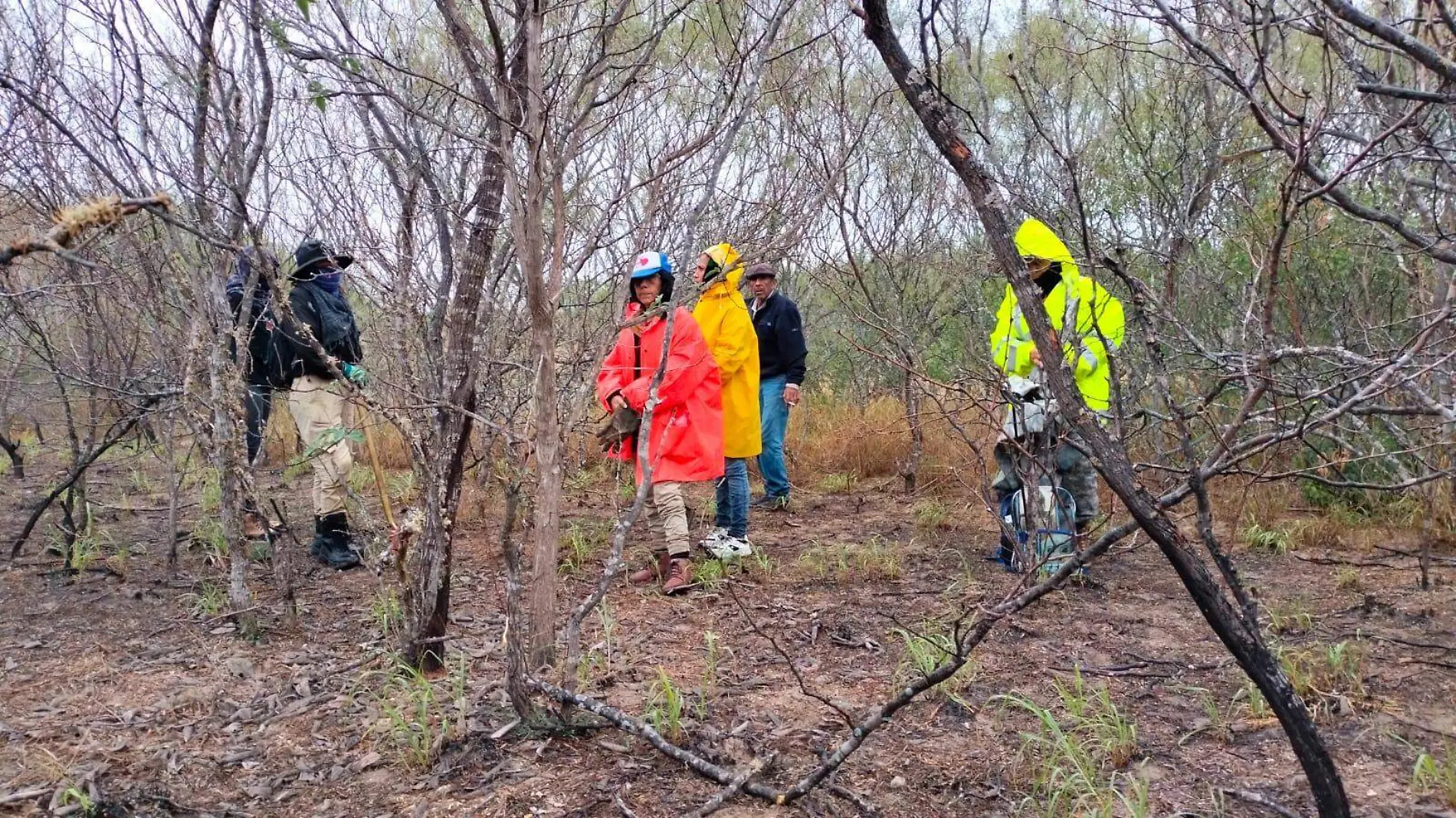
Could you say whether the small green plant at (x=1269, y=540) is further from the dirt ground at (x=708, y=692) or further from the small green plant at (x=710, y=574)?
the small green plant at (x=710, y=574)

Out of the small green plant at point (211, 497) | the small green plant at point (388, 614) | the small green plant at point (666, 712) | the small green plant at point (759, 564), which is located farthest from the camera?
the small green plant at point (211, 497)

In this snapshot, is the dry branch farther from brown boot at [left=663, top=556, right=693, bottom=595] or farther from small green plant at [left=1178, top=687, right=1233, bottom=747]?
brown boot at [left=663, top=556, right=693, bottom=595]

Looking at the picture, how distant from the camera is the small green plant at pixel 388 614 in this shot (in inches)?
137

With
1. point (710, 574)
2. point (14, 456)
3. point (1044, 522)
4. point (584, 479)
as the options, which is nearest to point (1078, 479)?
point (1044, 522)

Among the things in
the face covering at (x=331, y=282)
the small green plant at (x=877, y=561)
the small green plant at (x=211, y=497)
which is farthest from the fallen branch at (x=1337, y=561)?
the small green plant at (x=211, y=497)

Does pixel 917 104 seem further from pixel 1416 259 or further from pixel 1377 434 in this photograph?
pixel 1377 434

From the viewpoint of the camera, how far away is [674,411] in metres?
4.45

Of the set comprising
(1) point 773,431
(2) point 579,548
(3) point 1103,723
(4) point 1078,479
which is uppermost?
(1) point 773,431

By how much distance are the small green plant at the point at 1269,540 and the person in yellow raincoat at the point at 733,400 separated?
2.75 meters

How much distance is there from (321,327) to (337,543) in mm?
1203

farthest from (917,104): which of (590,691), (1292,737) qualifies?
(590,691)

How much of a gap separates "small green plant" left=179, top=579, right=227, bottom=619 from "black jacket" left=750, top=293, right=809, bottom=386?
3.35 m

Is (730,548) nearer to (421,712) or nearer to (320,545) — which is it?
(320,545)

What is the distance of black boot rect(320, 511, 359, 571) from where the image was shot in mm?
4930
